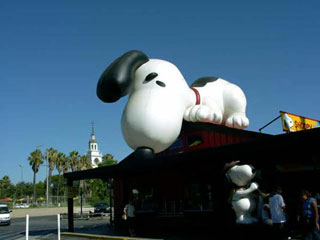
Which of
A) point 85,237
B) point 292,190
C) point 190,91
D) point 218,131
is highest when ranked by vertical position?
point 190,91

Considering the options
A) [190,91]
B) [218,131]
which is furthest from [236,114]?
[190,91]

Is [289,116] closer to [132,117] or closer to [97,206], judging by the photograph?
[132,117]

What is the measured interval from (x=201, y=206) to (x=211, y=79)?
14.7ft

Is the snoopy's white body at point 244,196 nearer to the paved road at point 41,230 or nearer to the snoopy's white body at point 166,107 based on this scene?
the snoopy's white body at point 166,107

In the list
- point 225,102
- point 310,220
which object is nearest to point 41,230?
point 225,102

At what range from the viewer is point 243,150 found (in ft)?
28.7

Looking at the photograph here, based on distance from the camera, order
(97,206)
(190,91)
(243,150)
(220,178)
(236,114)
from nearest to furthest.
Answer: (243,150)
(220,178)
(190,91)
(236,114)
(97,206)

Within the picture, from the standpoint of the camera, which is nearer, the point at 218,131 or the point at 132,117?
the point at 132,117

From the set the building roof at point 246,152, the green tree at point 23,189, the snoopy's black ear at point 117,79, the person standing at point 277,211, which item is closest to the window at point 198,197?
the building roof at point 246,152

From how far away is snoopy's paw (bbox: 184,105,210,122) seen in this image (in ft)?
38.7

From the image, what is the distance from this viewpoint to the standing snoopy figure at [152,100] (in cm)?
1089

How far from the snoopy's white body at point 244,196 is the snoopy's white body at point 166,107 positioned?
2.63 metres

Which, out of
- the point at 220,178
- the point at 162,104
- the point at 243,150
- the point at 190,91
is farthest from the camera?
the point at 190,91

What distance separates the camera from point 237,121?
13.3 metres
